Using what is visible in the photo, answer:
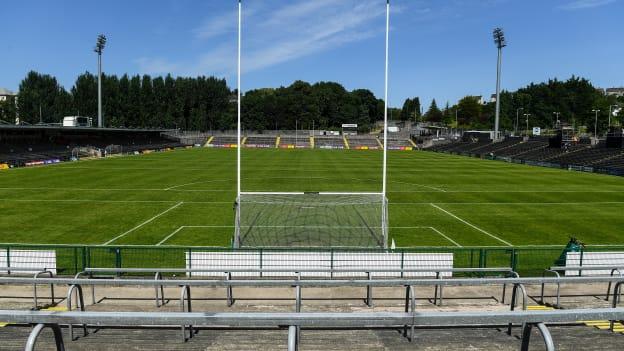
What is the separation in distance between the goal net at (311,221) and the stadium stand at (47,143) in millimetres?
55791

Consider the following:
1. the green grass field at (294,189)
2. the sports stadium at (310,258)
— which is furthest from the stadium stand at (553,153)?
the green grass field at (294,189)

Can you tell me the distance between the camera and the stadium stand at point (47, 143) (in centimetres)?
6931

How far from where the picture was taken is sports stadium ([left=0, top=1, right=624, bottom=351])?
5.79 m

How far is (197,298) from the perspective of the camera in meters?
11.8

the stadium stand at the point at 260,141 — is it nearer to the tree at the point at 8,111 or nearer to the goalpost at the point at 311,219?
the tree at the point at 8,111

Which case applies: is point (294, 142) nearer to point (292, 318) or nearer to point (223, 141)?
point (223, 141)

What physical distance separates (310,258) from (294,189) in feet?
90.0

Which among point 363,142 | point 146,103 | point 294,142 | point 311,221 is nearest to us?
point 311,221

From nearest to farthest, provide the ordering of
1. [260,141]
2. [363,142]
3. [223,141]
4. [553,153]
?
1. [553,153]
2. [363,142]
3. [223,141]
4. [260,141]

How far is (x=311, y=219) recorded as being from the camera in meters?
22.8

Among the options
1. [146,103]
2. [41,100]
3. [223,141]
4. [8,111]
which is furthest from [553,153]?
[8,111]

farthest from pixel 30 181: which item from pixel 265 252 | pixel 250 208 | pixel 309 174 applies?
pixel 265 252

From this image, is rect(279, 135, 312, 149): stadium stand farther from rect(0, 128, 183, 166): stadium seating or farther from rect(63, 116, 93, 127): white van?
rect(63, 116, 93, 127): white van

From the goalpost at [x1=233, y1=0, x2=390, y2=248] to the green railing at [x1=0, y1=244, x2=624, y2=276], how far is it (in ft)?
9.85
